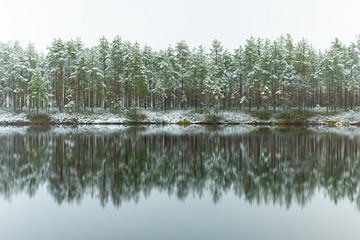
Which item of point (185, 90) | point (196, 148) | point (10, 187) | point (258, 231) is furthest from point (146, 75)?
point (258, 231)

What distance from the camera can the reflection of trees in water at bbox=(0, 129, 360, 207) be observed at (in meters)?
17.6

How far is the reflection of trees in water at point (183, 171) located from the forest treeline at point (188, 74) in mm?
45489

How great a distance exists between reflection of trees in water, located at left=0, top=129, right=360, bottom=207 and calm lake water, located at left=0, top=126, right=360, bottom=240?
0.05 meters

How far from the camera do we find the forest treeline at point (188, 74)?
79938 mm

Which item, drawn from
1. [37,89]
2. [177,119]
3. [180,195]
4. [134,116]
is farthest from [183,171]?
[37,89]

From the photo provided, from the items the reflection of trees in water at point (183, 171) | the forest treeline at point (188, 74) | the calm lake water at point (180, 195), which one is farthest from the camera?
the forest treeline at point (188, 74)

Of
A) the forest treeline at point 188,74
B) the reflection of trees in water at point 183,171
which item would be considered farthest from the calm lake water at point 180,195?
the forest treeline at point 188,74

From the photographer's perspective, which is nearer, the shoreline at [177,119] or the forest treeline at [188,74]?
the shoreline at [177,119]

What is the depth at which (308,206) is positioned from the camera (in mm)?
15336

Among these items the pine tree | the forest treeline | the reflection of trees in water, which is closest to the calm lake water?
the reflection of trees in water

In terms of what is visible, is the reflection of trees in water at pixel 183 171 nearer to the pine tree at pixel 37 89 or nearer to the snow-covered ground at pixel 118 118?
the snow-covered ground at pixel 118 118

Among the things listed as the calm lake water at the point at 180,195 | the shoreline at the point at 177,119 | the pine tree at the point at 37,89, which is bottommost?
the calm lake water at the point at 180,195

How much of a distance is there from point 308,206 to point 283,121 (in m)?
58.9

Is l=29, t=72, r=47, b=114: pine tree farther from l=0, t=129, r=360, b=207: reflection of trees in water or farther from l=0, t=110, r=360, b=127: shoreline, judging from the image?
l=0, t=129, r=360, b=207: reflection of trees in water
